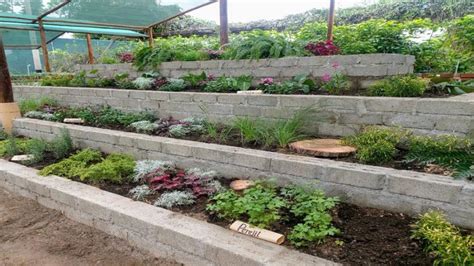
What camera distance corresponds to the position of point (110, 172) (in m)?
3.23

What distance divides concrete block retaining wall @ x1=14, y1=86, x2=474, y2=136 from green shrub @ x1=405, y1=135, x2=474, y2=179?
0.59 feet

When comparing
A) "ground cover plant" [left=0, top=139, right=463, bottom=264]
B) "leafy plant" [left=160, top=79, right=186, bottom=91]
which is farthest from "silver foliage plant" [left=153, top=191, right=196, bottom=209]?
"leafy plant" [left=160, top=79, right=186, bottom=91]

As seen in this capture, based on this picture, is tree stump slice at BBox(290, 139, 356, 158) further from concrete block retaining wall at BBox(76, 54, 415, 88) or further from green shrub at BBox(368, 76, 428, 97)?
concrete block retaining wall at BBox(76, 54, 415, 88)

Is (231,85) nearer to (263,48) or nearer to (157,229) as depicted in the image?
(263,48)

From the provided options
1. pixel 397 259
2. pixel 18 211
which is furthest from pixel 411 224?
pixel 18 211

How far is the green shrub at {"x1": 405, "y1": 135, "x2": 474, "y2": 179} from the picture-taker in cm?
221

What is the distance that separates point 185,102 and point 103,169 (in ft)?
5.11

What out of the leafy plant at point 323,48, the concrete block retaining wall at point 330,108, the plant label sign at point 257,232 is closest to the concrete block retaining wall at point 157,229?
the plant label sign at point 257,232

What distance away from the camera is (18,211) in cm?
325

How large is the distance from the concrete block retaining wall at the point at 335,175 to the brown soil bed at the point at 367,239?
11 centimetres

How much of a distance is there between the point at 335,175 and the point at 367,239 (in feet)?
1.87

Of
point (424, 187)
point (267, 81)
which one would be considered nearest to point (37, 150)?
point (267, 81)

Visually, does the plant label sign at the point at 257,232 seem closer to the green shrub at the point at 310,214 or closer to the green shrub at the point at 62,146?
the green shrub at the point at 310,214

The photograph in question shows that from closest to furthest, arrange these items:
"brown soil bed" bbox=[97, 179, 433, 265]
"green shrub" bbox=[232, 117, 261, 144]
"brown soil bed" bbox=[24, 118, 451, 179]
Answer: "brown soil bed" bbox=[97, 179, 433, 265], "brown soil bed" bbox=[24, 118, 451, 179], "green shrub" bbox=[232, 117, 261, 144]
